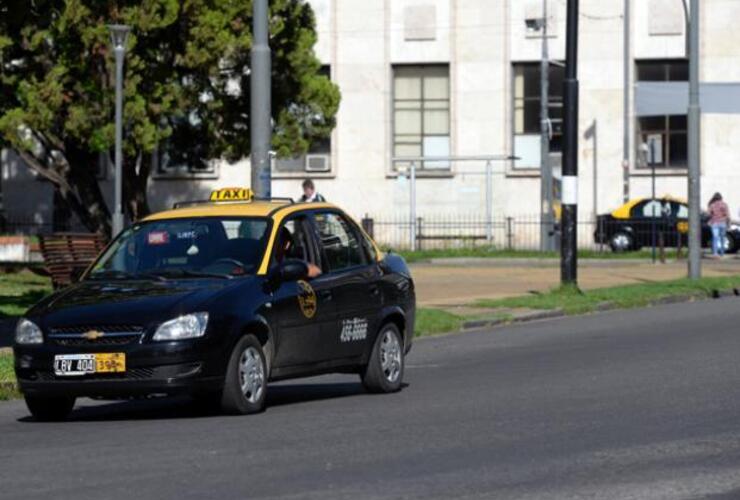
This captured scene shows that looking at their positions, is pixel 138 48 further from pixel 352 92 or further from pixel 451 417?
pixel 451 417

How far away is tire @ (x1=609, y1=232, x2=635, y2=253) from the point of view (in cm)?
5278

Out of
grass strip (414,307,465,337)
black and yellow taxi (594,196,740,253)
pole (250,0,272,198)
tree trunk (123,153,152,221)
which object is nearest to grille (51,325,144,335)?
pole (250,0,272,198)

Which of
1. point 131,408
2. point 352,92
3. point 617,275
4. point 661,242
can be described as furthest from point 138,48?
point 131,408

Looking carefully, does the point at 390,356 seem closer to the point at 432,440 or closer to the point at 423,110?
the point at 432,440

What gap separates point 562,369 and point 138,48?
21445 millimetres

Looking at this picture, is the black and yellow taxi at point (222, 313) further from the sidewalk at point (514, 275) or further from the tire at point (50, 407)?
the sidewalk at point (514, 275)

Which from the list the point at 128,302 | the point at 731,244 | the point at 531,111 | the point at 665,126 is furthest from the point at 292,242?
the point at 665,126

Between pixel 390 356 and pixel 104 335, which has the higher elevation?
pixel 104 335

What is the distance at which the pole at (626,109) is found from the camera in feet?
180

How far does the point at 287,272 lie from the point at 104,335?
1571 millimetres

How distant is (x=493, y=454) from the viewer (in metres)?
11.0

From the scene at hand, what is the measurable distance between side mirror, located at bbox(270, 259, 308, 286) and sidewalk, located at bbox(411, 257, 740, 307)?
13967mm

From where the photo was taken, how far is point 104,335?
521 inches

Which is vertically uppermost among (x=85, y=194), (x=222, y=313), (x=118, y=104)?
(x=118, y=104)
